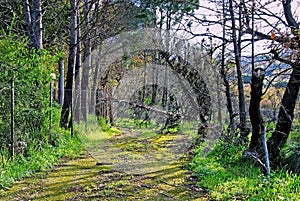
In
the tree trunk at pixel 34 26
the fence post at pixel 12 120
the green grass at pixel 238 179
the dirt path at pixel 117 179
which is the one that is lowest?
the dirt path at pixel 117 179

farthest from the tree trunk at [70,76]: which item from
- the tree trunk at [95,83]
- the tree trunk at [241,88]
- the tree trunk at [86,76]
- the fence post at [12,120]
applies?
the tree trunk at [241,88]

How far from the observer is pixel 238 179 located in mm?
3990

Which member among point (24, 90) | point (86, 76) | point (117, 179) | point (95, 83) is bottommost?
point (117, 179)

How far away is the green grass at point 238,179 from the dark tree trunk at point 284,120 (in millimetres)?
415

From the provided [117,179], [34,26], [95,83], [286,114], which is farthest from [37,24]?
[286,114]

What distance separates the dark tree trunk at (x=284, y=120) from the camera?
183 inches

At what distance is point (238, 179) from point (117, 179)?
1641mm

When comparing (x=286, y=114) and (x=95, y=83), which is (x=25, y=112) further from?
(x=95, y=83)

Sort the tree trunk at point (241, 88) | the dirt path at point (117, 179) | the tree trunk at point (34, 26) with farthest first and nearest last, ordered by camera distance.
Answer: the tree trunk at point (34, 26)
the tree trunk at point (241, 88)
the dirt path at point (117, 179)

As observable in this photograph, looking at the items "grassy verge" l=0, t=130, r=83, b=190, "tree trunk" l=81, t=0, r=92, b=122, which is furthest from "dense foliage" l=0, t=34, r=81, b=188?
"tree trunk" l=81, t=0, r=92, b=122

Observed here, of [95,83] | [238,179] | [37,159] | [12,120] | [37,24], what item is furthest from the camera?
[95,83]

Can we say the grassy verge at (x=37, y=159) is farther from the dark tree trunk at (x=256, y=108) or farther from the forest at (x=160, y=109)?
the dark tree trunk at (x=256, y=108)

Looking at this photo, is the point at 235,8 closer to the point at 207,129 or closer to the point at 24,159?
the point at 207,129

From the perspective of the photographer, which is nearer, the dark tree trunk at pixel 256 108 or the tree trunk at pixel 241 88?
the dark tree trunk at pixel 256 108
